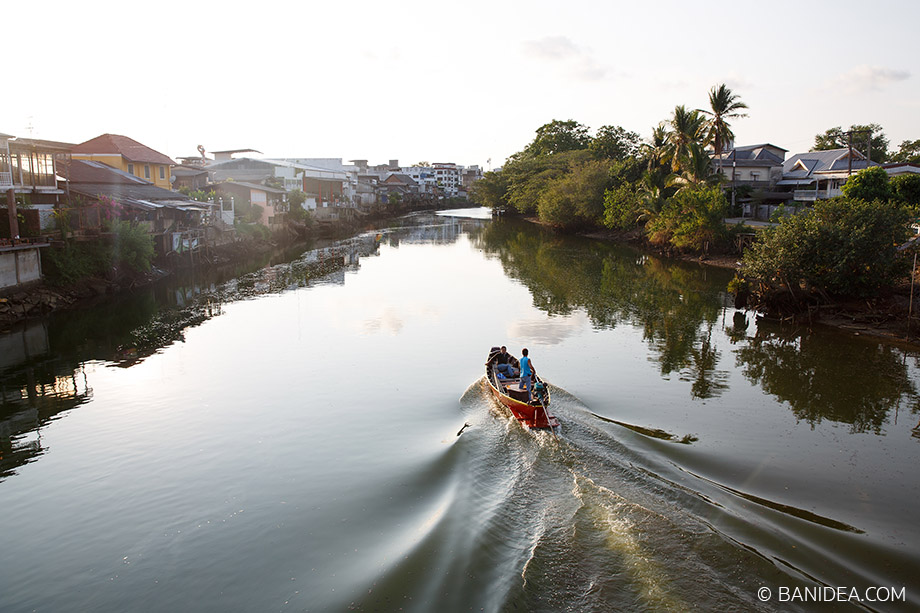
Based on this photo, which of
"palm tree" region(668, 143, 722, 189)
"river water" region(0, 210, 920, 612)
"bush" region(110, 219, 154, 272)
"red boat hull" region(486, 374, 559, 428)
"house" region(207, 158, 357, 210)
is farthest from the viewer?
"house" region(207, 158, 357, 210)

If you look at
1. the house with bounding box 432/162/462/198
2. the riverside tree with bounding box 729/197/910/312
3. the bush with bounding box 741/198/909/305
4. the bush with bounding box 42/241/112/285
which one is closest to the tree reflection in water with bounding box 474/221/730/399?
the riverside tree with bounding box 729/197/910/312

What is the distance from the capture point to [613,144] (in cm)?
6975

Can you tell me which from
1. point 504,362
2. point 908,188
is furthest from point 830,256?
point 504,362

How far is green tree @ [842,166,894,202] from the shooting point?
104ft

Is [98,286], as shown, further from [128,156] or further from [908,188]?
[908,188]

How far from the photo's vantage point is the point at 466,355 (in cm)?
1980

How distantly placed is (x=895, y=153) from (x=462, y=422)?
66350mm

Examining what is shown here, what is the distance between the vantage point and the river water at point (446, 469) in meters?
8.49

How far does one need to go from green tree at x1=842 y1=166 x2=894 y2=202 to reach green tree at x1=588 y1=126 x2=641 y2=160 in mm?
37820

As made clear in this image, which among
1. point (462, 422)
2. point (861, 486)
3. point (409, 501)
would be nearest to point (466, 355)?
point (462, 422)

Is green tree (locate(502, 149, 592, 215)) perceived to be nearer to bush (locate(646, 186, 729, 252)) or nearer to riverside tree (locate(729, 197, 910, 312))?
bush (locate(646, 186, 729, 252))

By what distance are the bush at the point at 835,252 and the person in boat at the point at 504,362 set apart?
44.6ft

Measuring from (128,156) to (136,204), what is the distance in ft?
44.2

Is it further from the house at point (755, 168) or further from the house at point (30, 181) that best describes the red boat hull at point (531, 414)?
the house at point (755, 168)
